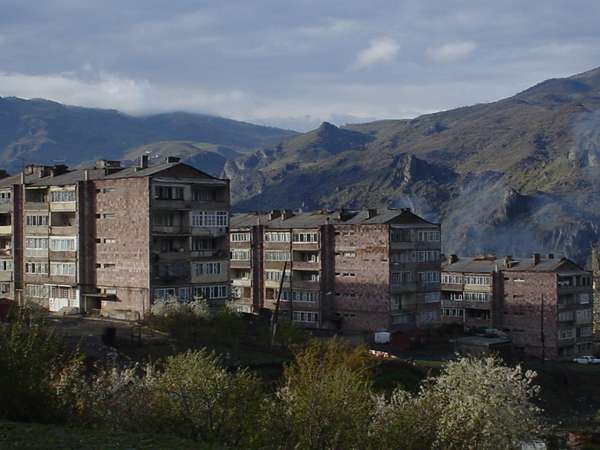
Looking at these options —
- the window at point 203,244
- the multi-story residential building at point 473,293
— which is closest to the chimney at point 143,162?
the window at point 203,244

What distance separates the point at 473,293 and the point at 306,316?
24.4 metres

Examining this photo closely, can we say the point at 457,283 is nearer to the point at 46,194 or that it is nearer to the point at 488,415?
the point at 46,194

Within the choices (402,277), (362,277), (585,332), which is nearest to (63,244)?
(362,277)

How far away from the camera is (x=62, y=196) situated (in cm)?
8288

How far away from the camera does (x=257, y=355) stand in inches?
2768

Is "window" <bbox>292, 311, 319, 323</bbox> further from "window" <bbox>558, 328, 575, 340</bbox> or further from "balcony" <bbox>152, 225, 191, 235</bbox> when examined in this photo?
"window" <bbox>558, 328, 575, 340</bbox>

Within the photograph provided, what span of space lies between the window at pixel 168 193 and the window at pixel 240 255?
26.6 metres

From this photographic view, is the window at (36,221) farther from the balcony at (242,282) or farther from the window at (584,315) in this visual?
the window at (584,315)

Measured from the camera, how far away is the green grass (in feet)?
89.1

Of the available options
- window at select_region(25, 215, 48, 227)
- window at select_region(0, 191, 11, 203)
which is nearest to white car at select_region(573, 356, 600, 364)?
window at select_region(25, 215, 48, 227)

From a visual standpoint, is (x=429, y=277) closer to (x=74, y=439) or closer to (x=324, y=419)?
(x=324, y=419)

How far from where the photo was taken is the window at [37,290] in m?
84.3

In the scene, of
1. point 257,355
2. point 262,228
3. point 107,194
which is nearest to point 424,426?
point 257,355

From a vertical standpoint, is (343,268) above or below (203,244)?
below
